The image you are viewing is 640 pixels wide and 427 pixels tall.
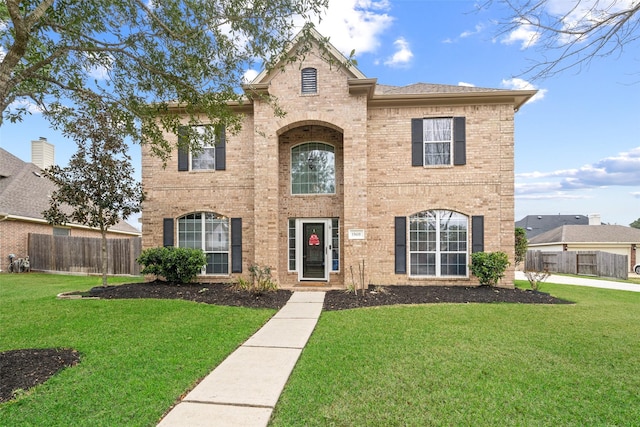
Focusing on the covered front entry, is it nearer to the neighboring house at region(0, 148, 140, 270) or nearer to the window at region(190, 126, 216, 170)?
the window at region(190, 126, 216, 170)

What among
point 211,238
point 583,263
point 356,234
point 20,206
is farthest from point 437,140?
point 20,206

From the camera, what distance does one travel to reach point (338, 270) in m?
11.1

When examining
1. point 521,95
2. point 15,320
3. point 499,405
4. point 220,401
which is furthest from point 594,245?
point 15,320

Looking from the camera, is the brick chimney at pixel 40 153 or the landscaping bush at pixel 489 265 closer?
the landscaping bush at pixel 489 265

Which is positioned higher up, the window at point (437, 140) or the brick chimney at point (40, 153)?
the brick chimney at point (40, 153)

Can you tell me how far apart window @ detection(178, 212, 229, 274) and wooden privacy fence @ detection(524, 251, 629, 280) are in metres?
13.8

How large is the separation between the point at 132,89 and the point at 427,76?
10.1 m

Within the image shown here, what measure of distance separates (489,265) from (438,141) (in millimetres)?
4007

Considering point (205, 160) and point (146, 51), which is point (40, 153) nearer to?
point (205, 160)

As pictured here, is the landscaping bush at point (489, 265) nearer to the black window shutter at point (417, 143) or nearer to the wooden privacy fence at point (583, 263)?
the black window shutter at point (417, 143)

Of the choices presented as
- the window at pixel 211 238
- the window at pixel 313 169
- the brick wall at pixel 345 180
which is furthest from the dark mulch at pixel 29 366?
the window at pixel 313 169

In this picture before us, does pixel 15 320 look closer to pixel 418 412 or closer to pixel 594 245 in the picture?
pixel 418 412

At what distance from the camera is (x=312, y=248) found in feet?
37.0

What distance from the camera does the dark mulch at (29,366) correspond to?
12.3ft
